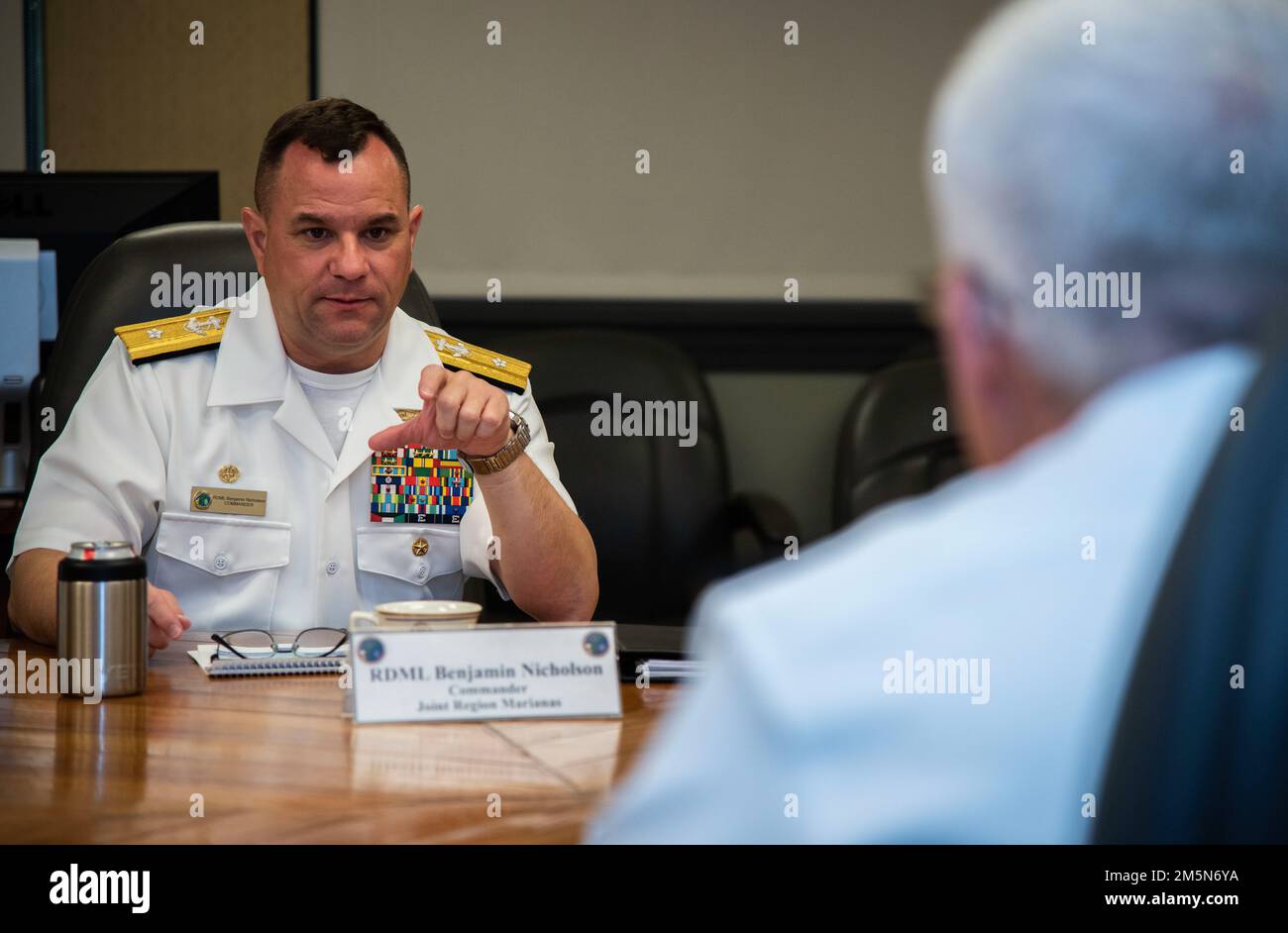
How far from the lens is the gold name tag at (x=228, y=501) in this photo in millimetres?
1858

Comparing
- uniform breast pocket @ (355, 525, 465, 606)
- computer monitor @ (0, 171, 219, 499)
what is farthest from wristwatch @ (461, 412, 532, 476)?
computer monitor @ (0, 171, 219, 499)

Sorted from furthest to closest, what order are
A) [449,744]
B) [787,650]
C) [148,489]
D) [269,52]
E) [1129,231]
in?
1. [269,52]
2. [148,489]
3. [449,744]
4. [1129,231]
5. [787,650]

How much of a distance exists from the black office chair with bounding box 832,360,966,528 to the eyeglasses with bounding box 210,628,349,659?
144 cm

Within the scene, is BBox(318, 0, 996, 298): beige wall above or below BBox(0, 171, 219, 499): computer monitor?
above

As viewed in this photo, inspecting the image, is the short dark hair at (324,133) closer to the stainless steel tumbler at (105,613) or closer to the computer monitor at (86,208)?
the computer monitor at (86,208)

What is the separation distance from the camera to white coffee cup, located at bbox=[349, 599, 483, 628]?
1212mm

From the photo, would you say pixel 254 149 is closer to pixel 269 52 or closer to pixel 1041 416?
pixel 269 52

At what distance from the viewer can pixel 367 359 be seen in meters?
1.98

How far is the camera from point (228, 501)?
1.87 m

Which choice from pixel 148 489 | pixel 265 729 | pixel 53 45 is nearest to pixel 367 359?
pixel 148 489

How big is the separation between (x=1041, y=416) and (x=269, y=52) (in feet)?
A: 8.51
